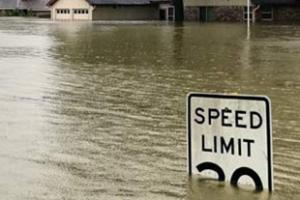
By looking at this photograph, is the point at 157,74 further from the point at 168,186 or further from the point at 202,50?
the point at 168,186

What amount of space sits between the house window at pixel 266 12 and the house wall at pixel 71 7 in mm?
21108

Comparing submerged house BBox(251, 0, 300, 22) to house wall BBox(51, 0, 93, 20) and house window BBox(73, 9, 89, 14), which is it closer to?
house wall BBox(51, 0, 93, 20)

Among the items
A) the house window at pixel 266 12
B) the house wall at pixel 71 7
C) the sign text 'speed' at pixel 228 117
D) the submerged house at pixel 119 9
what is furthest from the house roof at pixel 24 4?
the sign text 'speed' at pixel 228 117

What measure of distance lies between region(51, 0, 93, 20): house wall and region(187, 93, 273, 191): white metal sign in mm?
73383

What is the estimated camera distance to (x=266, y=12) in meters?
64.5

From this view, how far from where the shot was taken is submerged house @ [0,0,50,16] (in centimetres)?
9388

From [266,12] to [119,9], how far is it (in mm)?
19534

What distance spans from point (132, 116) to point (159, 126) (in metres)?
1.03

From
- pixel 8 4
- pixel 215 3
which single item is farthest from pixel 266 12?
pixel 8 4

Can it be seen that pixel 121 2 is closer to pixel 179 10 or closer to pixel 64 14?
pixel 64 14

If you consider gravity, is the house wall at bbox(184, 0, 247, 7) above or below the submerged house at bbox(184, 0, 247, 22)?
above

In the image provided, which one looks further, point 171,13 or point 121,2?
point 121,2

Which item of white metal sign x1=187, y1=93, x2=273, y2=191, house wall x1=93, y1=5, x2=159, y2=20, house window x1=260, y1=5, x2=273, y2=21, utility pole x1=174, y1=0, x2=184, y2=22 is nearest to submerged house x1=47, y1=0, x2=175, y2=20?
house wall x1=93, y1=5, x2=159, y2=20

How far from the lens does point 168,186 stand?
8.26 metres
